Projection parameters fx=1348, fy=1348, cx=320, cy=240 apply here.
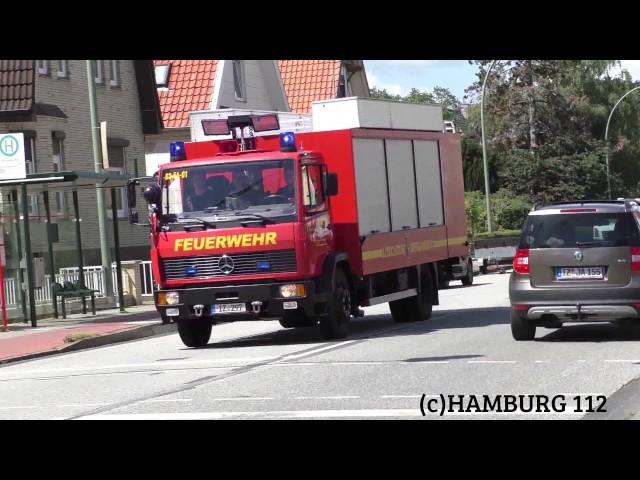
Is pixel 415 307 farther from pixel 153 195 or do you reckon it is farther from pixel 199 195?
pixel 153 195

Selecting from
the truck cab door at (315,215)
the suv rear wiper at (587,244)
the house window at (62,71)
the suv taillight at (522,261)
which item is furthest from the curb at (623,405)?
the house window at (62,71)

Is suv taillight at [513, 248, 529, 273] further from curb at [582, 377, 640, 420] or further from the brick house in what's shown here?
the brick house

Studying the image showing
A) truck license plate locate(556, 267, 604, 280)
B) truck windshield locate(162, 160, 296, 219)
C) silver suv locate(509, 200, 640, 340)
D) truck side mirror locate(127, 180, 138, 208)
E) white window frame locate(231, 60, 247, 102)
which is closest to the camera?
silver suv locate(509, 200, 640, 340)

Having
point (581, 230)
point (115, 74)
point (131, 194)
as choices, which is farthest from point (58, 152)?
point (581, 230)

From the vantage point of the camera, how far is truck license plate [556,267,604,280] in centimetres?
1602

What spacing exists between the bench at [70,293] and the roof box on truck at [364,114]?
9513 mm

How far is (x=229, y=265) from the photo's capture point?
17.7 m

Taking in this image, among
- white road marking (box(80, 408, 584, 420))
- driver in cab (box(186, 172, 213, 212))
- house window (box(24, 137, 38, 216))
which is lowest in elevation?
white road marking (box(80, 408, 584, 420))

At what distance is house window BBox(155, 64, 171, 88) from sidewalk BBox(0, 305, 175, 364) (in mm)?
17640

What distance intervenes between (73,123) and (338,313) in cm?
1909

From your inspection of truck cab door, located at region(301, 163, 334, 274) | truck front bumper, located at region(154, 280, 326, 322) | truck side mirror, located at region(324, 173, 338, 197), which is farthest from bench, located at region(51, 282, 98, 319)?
truck side mirror, located at region(324, 173, 338, 197)
